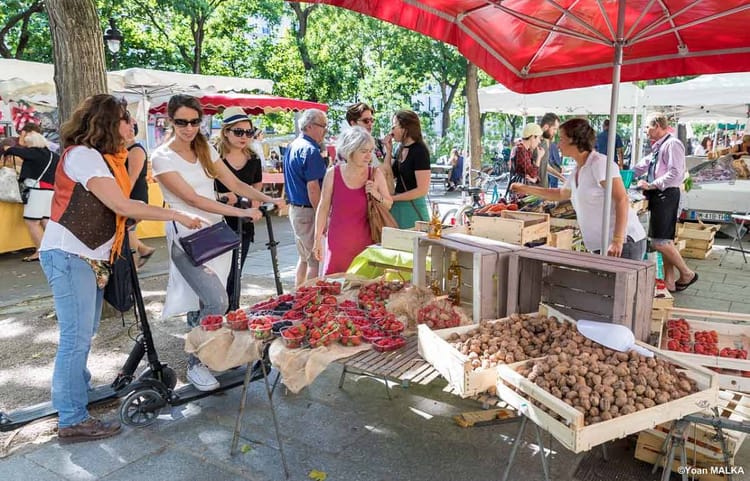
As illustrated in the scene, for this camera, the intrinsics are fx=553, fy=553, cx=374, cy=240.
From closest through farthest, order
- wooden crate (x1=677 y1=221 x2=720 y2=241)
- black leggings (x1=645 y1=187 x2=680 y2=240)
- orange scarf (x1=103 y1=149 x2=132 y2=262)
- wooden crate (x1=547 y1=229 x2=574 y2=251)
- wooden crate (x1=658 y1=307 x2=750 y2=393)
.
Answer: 1. wooden crate (x1=658 y1=307 x2=750 y2=393)
2. orange scarf (x1=103 y1=149 x2=132 y2=262)
3. wooden crate (x1=547 y1=229 x2=574 y2=251)
4. black leggings (x1=645 y1=187 x2=680 y2=240)
5. wooden crate (x1=677 y1=221 x2=720 y2=241)

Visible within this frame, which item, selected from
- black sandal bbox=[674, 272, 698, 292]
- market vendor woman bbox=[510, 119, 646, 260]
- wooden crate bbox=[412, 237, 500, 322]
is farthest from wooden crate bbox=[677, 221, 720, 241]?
wooden crate bbox=[412, 237, 500, 322]

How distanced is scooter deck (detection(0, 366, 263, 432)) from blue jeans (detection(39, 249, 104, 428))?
14 cm

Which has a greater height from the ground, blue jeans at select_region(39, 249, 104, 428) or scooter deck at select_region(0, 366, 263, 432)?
blue jeans at select_region(39, 249, 104, 428)

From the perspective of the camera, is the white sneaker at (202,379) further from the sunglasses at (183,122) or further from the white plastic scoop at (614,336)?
the white plastic scoop at (614,336)

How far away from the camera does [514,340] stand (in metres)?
2.50

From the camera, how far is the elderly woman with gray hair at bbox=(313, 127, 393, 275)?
3937mm

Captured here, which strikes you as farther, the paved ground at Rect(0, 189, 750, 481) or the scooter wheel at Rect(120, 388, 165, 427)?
the scooter wheel at Rect(120, 388, 165, 427)

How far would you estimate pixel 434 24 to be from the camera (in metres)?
4.01

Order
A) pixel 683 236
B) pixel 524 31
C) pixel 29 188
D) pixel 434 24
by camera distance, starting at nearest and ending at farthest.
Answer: pixel 434 24, pixel 524 31, pixel 29 188, pixel 683 236

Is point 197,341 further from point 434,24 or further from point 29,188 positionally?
point 29,188

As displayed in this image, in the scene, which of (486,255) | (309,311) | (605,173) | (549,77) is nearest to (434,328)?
(486,255)

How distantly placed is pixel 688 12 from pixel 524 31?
1.12 metres

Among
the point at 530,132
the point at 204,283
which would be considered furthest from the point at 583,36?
the point at 530,132

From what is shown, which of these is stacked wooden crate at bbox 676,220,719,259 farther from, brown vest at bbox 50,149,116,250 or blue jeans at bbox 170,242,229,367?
brown vest at bbox 50,149,116,250
